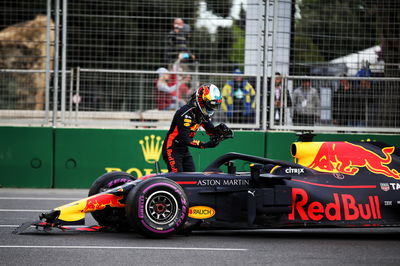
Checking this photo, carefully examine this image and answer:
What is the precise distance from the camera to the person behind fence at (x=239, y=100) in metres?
13.9

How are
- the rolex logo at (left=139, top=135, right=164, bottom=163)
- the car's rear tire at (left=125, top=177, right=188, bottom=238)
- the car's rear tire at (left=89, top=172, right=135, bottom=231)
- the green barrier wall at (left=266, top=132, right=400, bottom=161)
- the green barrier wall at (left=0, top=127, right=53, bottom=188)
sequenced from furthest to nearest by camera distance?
the green barrier wall at (left=266, top=132, right=400, bottom=161)
the rolex logo at (left=139, top=135, right=164, bottom=163)
the green barrier wall at (left=0, top=127, right=53, bottom=188)
the car's rear tire at (left=89, top=172, right=135, bottom=231)
the car's rear tire at (left=125, top=177, right=188, bottom=238)

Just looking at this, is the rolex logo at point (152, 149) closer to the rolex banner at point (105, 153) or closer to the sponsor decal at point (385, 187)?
the rolex banner at point (105, 153)

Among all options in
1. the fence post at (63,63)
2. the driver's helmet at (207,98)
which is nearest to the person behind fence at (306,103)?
the fence post at (63,63)

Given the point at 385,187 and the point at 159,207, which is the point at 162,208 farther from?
the point at 385,187

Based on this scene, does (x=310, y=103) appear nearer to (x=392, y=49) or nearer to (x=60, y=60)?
(x=392, y=49)

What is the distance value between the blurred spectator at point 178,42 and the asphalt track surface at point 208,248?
5.71m

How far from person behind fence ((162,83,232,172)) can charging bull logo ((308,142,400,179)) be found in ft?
4.54

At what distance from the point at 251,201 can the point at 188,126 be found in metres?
1.73

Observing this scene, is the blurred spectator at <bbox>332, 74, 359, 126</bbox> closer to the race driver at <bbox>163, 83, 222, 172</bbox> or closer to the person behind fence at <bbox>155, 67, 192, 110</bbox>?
the person behind fence at <bbox>155, 67, 192, 110</bbox>

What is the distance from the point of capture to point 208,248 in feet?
24.3

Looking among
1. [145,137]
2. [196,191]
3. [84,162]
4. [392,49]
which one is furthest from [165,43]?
[196,191]

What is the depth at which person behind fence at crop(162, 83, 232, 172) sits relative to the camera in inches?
369

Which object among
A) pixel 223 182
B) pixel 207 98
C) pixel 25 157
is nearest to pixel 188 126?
pixel 207 98

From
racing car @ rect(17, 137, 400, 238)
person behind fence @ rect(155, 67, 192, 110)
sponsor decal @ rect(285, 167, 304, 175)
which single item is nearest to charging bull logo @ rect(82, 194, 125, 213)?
racing car @ rect(17, 137, 400, 238)
